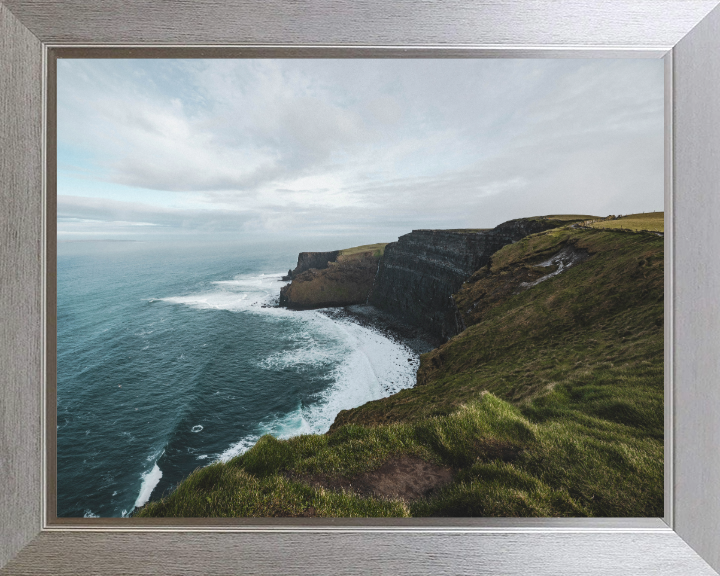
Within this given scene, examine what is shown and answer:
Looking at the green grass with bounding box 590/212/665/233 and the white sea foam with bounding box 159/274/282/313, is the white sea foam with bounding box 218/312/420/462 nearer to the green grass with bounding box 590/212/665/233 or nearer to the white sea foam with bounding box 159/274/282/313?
the white sea foam with bounding box 159/274/282/313

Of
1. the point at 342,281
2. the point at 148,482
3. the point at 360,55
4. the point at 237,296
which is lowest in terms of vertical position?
the point at 148,482

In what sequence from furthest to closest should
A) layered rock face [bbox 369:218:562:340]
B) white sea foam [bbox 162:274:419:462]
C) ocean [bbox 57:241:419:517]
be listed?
layered rock face [bbox 369:218:562:340] < white sea foam [bbox 162:274:419:462] < ocean [bbox 57:241:419:517]

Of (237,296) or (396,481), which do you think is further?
(237,296)

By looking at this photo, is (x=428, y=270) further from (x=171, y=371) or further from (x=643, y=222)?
(x=171, y=371)

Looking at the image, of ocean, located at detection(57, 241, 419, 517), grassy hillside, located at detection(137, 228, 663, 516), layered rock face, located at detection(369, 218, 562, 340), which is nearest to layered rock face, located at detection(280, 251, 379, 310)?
layered rock face, located at detection(369, 218, 562, 340)

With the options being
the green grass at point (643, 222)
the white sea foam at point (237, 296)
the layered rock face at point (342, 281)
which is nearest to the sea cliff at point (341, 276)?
the layered rock face at point (342, 281)

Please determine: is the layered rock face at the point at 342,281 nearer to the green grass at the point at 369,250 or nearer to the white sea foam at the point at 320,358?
the green grass at the point at 369,250

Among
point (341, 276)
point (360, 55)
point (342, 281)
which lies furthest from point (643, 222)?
point (341, 276)
